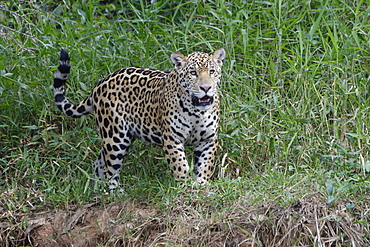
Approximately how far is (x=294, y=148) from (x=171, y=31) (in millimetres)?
2251

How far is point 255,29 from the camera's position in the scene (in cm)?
752

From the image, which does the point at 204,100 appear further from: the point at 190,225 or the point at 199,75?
the point at 190,225

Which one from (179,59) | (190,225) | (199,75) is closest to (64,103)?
(179,59)

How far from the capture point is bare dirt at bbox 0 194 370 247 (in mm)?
4984

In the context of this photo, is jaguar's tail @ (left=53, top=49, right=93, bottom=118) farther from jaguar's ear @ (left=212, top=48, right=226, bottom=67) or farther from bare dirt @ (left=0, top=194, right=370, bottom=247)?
jaguar's ear @ (left=212, top=48, right=226, bottom=67)

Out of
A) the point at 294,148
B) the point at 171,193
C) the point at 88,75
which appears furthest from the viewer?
the point at 88,75

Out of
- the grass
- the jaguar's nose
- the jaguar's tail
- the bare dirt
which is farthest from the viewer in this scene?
the jaguar's tail

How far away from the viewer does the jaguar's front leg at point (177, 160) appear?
5918 mm

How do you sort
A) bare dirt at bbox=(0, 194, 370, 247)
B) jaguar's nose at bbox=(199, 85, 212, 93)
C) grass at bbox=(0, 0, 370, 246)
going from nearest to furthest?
bare dirt at bbox=(0, 194, 370, 247) < jaguar's nose at bbox=(199, 85, 212, 93) < grass at bbox=(0, 0, 370, 246)

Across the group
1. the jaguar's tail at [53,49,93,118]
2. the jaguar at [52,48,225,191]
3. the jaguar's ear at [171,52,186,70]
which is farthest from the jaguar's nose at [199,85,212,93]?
the jaguar's tail at [53,49,93,118]

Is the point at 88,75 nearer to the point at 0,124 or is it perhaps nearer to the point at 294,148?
the point at 0,124

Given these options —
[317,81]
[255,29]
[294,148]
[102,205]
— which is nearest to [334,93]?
[317,81]

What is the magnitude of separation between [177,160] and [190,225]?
31.7 inches

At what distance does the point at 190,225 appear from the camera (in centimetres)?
532
